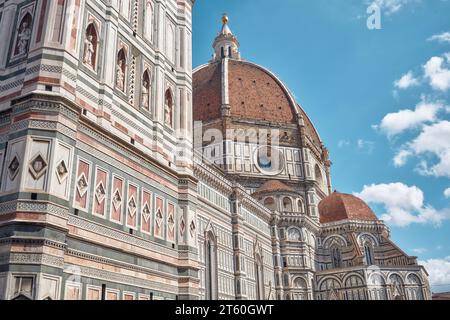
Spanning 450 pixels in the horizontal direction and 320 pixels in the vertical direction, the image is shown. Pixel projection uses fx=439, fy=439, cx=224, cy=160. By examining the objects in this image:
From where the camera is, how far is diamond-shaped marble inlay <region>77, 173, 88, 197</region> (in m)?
9.46

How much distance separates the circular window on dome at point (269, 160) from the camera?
59766 millimetres

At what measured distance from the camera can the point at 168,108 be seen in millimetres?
13898

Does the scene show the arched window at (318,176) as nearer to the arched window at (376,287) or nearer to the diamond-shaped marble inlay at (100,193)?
the arched window at (376,287)

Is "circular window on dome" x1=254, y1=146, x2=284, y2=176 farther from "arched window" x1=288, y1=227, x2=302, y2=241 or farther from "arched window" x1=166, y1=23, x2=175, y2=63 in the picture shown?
"arched window" x1=166, y1=23, x2=175, y2=63

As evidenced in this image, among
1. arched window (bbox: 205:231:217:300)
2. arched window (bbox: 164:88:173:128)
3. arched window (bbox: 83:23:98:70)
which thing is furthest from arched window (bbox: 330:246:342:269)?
arched window (bbox: 83:23:98:70)

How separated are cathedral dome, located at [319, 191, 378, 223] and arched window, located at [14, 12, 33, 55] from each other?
166 feet

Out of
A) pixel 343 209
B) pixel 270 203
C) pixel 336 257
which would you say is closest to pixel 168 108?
pixel 270 203

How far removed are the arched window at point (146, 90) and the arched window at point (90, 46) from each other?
195 centimetres

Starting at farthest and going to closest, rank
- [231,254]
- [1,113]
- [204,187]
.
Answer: [231,254] → [204,187] → [1,113]

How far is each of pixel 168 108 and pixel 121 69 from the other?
2.24m
